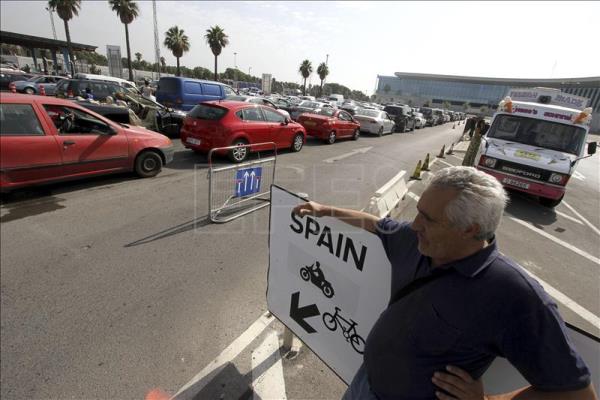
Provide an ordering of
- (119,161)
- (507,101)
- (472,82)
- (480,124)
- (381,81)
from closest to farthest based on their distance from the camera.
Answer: (119,161), (507,101), (480,124), (472,82), (381,81)

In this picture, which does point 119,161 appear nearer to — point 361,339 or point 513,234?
point 361,339

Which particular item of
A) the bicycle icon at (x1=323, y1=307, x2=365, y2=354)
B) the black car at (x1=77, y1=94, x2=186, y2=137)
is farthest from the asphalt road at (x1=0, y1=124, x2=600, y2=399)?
Result: the black car at (x1=77, y1=94, x2=186, y2=137)

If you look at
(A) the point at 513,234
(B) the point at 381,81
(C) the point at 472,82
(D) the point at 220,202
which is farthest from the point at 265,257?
(B) the point at 381,81

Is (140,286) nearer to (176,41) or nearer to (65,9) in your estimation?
(65,9)


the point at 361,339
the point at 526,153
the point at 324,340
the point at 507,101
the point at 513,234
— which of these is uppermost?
the point at 507,101

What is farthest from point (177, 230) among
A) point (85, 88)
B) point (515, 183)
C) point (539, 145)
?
point (85, 88)

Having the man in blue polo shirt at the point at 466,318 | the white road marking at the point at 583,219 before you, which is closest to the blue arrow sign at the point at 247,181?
the man in blue polo shirt at the point at 466,318

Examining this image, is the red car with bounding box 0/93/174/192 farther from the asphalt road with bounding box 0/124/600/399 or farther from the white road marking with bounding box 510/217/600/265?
the white road marking with bounding box 510/217/600/265

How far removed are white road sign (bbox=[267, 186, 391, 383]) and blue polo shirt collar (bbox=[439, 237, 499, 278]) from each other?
1.95 feet

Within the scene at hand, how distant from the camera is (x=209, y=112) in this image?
8.71 metres

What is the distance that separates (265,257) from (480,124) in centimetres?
921

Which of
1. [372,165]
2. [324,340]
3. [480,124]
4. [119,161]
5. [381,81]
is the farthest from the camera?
[381,81]

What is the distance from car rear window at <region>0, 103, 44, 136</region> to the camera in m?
5.06

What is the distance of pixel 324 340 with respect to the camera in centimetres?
238
